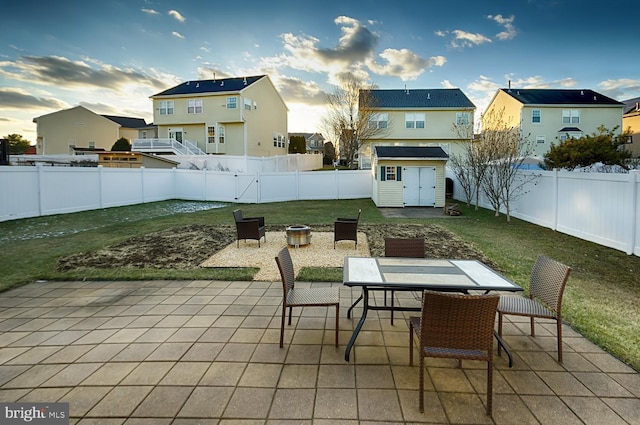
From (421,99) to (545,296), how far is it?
30469mm

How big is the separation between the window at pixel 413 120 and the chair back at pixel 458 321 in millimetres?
29964

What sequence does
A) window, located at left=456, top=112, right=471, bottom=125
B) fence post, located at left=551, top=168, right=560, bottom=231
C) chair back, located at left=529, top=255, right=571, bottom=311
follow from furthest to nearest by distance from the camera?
1. window, located at left=456, top=112, right=471, bottom=125
2. fence post, located at left=551, top=168, right=560, bottom=231
3. chair back, located at left=529, top=255, right=571, bottom=311

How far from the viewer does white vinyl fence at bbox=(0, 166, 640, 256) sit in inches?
306

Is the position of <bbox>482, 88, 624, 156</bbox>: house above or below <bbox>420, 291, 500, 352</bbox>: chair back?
above

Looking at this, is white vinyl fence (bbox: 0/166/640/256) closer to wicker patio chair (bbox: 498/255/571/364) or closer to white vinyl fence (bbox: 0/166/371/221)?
white vinyl fence (bbox: 0/166/371/221)

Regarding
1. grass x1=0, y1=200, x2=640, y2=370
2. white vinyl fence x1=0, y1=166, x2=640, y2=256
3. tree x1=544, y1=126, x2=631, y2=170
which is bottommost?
grass x1=0, y1=200, x2=640, y2=370

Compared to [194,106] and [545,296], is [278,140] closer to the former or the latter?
[194,106]

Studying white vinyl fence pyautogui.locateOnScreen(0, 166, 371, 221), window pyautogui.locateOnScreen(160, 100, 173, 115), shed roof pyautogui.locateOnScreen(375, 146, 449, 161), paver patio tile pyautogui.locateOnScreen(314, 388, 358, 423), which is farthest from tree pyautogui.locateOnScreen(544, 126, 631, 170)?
window pyautogui.locateOnScreen(160, 100, 173, 115)

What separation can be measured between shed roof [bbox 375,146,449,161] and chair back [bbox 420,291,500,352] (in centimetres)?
1524

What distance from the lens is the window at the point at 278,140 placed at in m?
35.7

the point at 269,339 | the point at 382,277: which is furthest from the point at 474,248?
the point at 269,339

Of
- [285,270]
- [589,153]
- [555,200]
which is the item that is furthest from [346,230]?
[589,153]

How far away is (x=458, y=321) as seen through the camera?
2412 millimetres

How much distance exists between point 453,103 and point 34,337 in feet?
107
